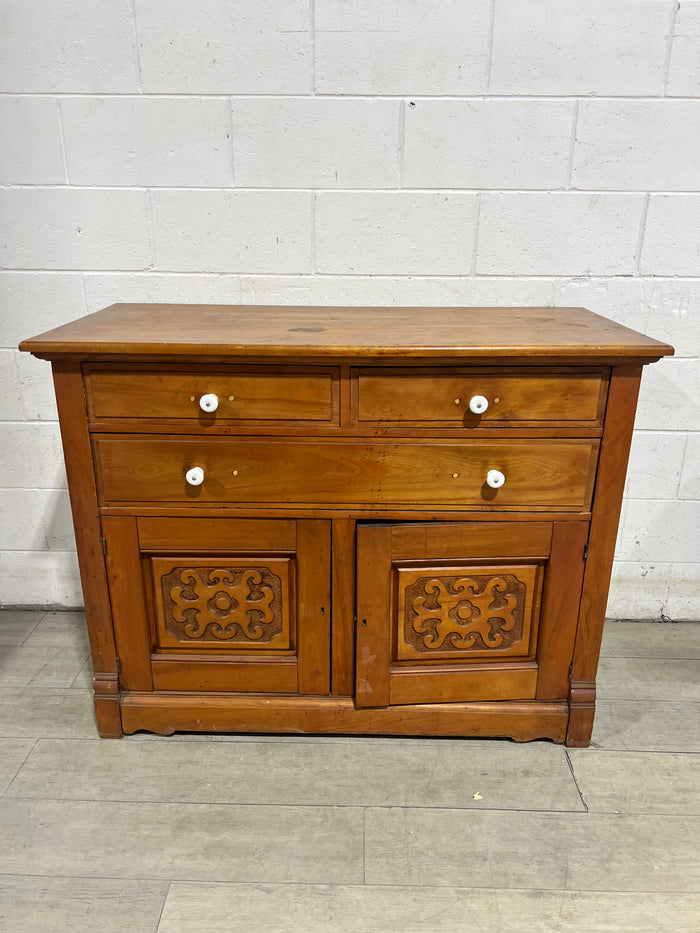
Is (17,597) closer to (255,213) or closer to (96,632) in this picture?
(96,632)

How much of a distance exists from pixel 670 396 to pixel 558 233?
1.92 feet

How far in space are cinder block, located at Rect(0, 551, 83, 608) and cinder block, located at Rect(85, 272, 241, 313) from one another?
825 millimetres

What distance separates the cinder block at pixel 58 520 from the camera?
83.6 inches

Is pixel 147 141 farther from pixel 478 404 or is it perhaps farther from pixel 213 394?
pixel 478 404

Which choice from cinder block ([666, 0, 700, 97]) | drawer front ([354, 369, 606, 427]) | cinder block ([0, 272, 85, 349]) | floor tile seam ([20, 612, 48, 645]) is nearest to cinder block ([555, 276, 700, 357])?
cinder block ([666, 0, 700, 97])

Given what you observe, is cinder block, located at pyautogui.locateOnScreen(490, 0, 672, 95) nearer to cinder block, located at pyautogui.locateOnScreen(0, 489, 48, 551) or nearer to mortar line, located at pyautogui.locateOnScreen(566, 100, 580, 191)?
mortar line, located at pyautogui.locateOnScreen(566, 100, 580, 191)

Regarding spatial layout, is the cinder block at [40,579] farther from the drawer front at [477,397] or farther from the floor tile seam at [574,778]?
the floor tile seam at [574,778]

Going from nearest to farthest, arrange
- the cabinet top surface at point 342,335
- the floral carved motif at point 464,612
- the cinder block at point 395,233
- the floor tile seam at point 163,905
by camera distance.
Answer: the floor tile seam at point 163,905
the cabinet top surface at point 342,335
the floral carved motif at point 464,612
the cinder block at point 395,233

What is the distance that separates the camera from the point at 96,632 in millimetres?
1614

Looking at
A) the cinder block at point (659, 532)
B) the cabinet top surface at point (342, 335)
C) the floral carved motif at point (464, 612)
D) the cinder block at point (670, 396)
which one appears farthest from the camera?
the cinder block at point (659, 532)

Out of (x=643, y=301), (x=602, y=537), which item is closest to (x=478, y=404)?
(x=602, y=537)

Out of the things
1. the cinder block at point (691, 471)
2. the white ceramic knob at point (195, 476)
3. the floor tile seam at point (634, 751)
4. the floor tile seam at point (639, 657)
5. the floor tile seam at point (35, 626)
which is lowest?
the floor tile seam at point (35, 626)

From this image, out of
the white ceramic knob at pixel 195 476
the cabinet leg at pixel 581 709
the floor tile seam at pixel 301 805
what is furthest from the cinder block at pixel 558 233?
the floor tile seam at pixel 301 805

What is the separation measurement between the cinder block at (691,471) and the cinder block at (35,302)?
1836 millimetres
